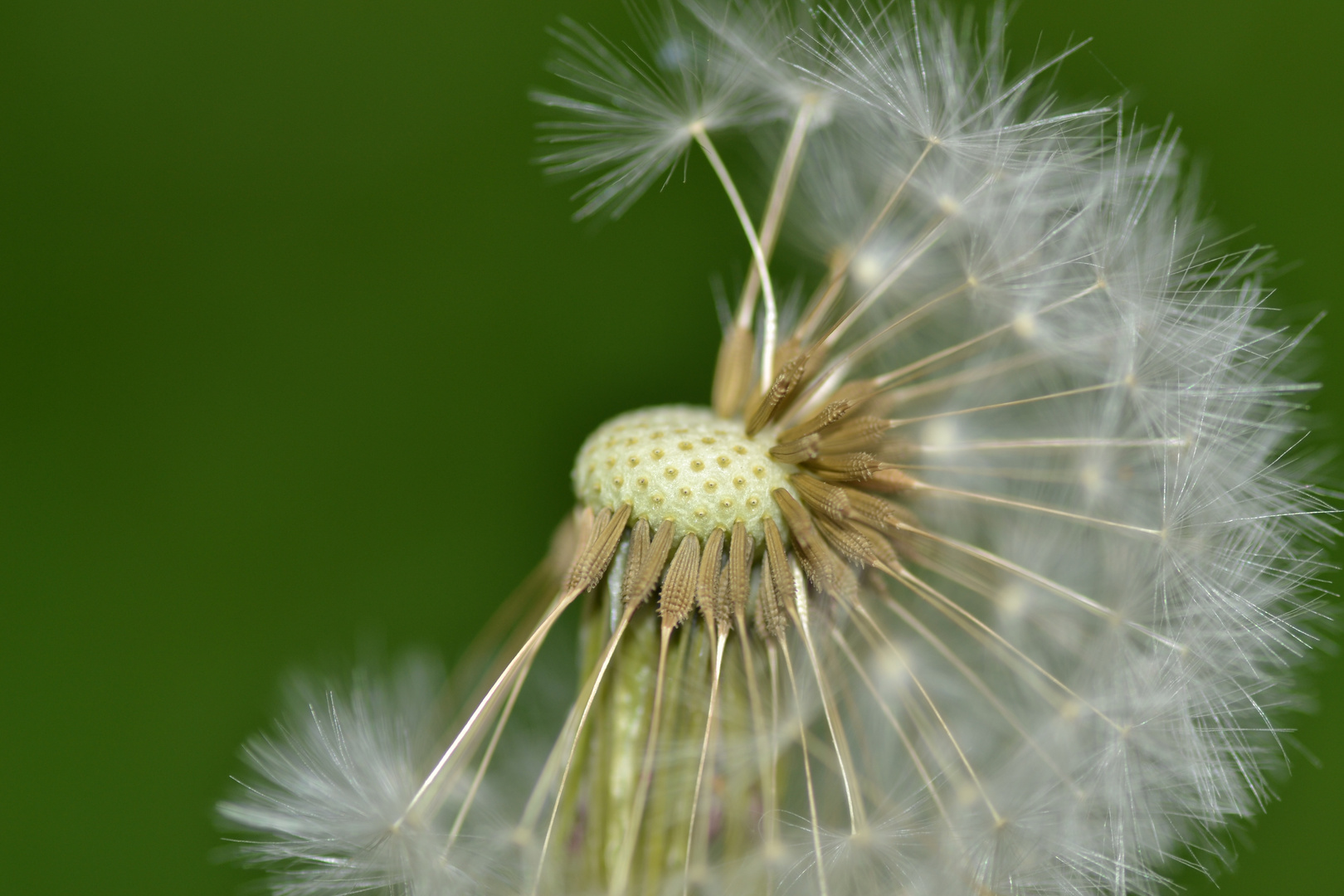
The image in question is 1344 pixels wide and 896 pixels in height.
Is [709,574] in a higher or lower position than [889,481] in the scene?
lower

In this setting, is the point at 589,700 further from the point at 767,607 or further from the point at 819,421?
the point at 819,421

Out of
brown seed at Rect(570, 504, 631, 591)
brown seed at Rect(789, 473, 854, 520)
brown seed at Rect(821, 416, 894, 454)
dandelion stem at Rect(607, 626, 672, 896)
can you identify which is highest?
brown seed at Rect(821, 416, 894, 454)

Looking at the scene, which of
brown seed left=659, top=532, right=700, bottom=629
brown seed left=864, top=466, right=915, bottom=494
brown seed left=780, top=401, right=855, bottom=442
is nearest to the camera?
brown seed left=659, top=532, right=700, bottom=629

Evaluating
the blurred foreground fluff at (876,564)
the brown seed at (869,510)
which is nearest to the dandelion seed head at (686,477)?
the blurred foreground fluff at (876,564)

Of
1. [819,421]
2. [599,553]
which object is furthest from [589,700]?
[819,421]

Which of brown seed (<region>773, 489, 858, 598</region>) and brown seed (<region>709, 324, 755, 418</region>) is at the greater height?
brown seed (<region>709, 324, 755, 418</region>)

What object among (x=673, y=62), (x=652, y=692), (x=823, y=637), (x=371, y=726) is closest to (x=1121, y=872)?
(x=823, y=637)

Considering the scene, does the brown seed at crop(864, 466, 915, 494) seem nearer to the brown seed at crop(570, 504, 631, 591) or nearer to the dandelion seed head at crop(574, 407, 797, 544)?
the dandelion seed head at crop(574, 407, 797, 544)

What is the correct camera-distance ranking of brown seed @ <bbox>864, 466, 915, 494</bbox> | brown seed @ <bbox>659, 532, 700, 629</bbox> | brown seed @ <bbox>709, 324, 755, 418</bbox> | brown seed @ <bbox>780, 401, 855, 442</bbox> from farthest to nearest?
brown seed @ <bbox>709, 324, 755, 418</bbox> < brown seed @ <bbox>864, 466, 915, 494</bbox> < brown seed @ <bbox>780, 401, 855, 442</bbox> < brown seed @ <bbox>659, 532, 700, 629</bbox>

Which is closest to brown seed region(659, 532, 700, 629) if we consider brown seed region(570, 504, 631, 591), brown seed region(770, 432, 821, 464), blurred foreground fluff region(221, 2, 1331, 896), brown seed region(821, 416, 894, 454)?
blurred foreground fluff region(221, 2, 1331, 896)
